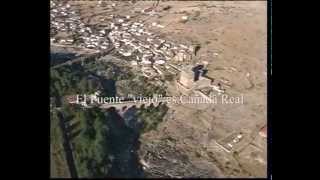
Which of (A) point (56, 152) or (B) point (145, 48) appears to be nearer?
(A) point (56, 152)

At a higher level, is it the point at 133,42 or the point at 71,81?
the point at 133,42

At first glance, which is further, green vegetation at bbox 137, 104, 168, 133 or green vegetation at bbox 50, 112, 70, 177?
green vegetation at bbox 137, 104, 168, 133

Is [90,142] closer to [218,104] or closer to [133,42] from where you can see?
[133,42]

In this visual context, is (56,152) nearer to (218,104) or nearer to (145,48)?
(145,48)

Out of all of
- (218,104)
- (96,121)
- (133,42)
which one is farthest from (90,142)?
(218,104)

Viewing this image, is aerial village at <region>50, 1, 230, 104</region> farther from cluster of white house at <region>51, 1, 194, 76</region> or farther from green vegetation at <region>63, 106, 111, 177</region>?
green vegetation at <region>63, 106, 111, 177</region>

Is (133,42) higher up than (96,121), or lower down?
higher up

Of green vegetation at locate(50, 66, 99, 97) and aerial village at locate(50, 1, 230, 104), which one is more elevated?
aerial village at locate(50, 1, 230, 104)

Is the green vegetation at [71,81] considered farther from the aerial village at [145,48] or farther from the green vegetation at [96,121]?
the aerial village at [145,48]

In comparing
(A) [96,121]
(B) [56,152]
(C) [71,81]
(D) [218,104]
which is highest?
(C) [71,81]

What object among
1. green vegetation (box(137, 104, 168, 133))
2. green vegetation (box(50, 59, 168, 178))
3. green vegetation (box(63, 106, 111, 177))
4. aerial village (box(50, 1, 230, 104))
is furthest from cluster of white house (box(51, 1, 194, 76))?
green vegetation (box(63, 106, 111, 177))

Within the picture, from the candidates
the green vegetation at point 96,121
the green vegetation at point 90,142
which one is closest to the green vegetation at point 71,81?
the green vegetation at point 96,121
